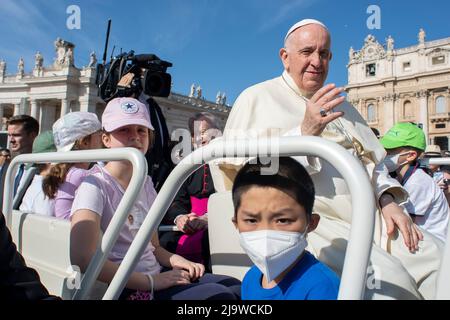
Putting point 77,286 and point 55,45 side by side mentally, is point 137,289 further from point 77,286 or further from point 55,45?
point 55,45

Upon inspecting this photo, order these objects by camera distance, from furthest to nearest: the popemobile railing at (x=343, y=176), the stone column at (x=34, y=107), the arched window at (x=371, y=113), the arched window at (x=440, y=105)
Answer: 1. the arched window at (x=371, y=113)
2. the arched window at (x=440, y=105)
3. the stone column at (x=34, y=107)
4. the popemobile railing at (x=343, y=176)

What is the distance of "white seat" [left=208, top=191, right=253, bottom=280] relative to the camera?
174 cm

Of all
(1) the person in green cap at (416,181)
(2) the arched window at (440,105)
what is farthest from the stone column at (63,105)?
(2) the arched window at (440,105)

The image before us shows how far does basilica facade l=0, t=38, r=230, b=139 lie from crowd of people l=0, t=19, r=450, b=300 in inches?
1471

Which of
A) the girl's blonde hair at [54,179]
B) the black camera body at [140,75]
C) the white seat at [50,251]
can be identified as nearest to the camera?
the white seat at [50,251]

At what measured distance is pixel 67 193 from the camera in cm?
237

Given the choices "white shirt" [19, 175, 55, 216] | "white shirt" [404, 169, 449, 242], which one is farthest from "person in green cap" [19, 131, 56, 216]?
"white shirt" [404, 169, 449, 242]

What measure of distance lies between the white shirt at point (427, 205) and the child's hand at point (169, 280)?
2162 millimetres

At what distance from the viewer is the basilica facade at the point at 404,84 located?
4566 cm

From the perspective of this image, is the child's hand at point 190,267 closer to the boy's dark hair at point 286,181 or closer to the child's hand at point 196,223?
the child's hand at point 196,223

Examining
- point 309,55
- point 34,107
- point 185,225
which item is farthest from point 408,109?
point 185,225

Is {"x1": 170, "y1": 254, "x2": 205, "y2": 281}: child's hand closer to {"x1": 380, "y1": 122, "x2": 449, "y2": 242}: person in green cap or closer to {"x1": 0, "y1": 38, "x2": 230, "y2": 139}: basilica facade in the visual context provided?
{"x1": 380, "y1": 122, "x2": 449, "y2": 242}: person in green cap

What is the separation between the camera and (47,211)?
8.07 ft

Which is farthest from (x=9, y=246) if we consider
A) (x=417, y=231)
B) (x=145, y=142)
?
(x=417, y=231)
